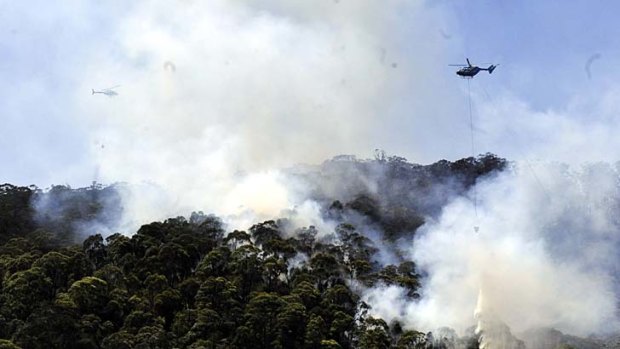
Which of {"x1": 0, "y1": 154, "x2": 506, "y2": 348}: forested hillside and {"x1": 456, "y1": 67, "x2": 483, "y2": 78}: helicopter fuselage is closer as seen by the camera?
{"x1": 0, "y1": 154, "x2": 506, "y2": 348}: forested hillside

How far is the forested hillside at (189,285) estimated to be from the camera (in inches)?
1805

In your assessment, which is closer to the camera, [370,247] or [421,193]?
[370,247]

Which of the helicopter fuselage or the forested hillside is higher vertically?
the helicopter fuselage

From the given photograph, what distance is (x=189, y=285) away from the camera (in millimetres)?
54188

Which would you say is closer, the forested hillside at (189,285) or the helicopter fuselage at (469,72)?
the forested hillside at (189,285)

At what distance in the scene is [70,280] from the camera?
5544 cm

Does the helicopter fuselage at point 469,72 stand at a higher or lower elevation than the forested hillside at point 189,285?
higher

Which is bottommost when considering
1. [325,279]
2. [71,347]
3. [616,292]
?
[71,347]

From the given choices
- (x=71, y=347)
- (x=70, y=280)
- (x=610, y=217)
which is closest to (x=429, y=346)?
(x=71, y=347)

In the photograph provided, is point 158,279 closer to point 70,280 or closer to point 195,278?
point 195,278

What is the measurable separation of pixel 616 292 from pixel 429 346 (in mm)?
32399

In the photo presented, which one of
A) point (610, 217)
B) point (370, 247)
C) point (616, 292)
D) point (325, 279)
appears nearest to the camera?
point (325, 279)

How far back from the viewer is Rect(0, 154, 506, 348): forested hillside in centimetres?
4584

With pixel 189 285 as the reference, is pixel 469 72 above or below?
above
